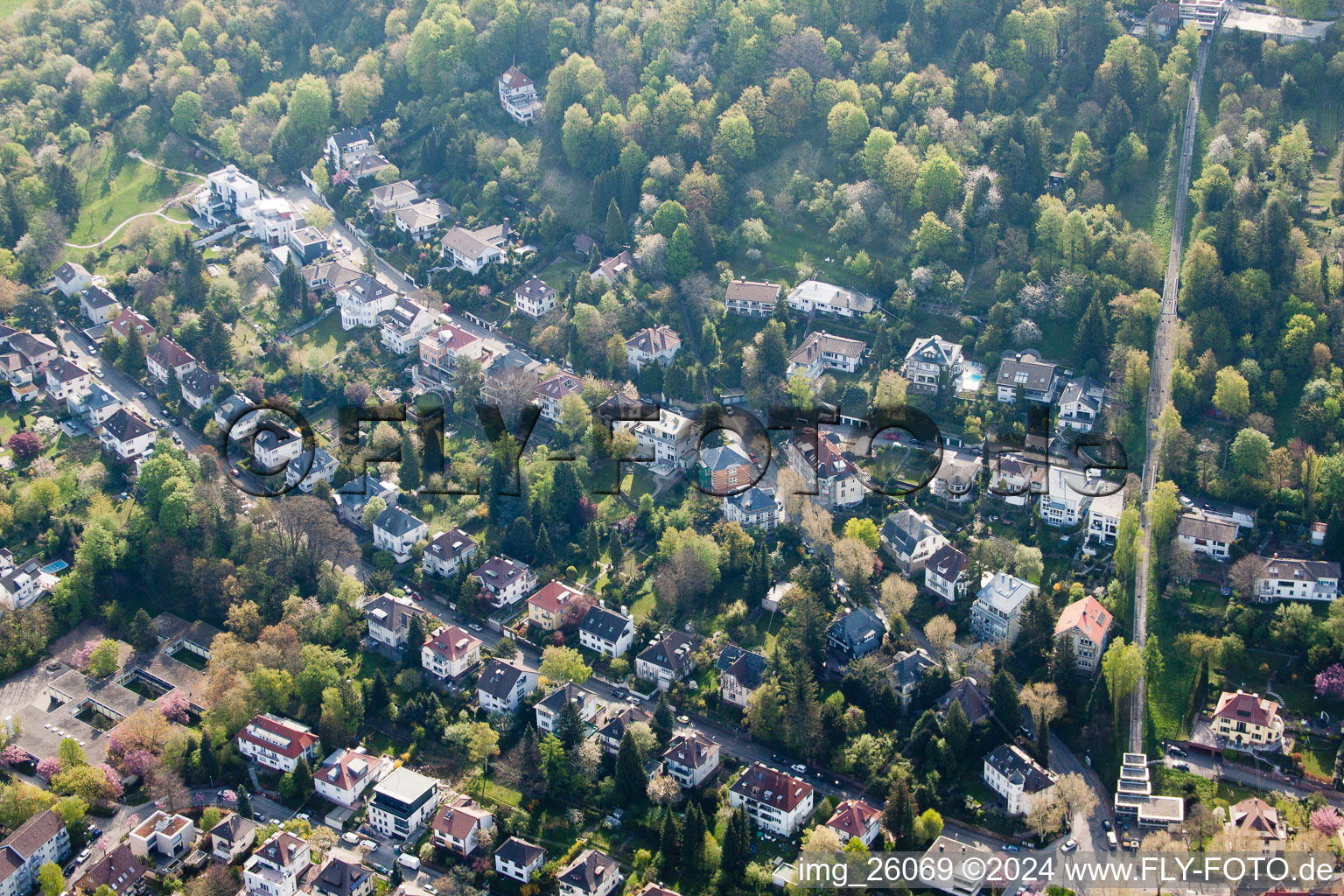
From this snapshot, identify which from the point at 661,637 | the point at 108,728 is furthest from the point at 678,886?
the point at 108,728

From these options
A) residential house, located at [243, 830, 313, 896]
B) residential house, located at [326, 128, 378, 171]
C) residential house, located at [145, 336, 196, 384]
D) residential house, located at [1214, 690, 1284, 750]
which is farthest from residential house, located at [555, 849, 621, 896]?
residential house, located at [326, 128, 378, 171]

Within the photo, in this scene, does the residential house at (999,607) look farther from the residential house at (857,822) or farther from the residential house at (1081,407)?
the residential house at (857,822)

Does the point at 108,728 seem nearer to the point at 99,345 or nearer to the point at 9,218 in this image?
Result: the point at 99,345

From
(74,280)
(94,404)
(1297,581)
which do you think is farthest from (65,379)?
(1297,581)

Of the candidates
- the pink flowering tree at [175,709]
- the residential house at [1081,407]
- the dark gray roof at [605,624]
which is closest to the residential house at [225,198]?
the pink flowering tree at [175,709]

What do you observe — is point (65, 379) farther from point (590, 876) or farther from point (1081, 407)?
point (1081, 407)
